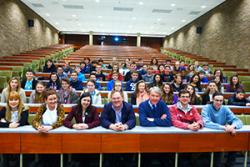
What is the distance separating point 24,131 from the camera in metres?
2.29

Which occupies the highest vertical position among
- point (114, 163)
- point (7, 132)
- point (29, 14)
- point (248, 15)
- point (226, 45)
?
point (29, 14)

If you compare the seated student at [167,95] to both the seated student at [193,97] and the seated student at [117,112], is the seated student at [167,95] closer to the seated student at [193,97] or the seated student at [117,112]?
the seated student at [193,97]

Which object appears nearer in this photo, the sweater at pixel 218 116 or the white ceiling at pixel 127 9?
the sweater at pixel 218 116

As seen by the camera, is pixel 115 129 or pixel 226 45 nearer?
pixel 115 129

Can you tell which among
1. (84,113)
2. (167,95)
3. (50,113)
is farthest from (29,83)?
(167,95)

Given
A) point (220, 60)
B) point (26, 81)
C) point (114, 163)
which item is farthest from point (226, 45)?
point (114, 163)

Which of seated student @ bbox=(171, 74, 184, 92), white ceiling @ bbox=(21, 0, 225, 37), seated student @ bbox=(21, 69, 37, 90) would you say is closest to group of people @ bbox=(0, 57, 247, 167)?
seated student @ bbox=(171, 74, 184, 92)

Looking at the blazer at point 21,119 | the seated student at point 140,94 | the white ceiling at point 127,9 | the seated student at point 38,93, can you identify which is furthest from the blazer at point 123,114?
the white ceiling at point 127,9

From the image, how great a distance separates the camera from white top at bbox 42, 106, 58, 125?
9.04 feet

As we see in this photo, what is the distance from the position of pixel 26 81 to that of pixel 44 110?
8.28 feet

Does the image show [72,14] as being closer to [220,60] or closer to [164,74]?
[220,60]

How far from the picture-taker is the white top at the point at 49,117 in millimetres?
2754

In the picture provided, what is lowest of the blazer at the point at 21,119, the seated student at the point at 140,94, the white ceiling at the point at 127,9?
the blazer at the point at 21,119

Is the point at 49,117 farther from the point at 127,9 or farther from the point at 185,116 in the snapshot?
the point at 127,9
